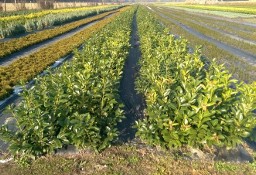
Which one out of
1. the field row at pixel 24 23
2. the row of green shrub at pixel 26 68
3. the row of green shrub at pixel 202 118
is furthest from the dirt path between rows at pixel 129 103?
the field row at pixel 24 23

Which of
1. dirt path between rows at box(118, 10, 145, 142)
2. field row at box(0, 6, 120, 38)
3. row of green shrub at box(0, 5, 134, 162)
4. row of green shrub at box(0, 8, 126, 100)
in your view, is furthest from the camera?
field row at box(0, 6, 120, 38)

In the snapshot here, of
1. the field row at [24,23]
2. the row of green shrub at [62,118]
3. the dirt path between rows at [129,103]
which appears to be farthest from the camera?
the field row at [24,23]

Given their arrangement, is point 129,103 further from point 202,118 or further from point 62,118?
point 202,118

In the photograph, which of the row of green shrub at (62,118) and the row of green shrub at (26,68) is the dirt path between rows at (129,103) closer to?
the row of green shrub at (62,118)

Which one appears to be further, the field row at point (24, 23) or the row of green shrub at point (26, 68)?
the field row at point (24, 23)

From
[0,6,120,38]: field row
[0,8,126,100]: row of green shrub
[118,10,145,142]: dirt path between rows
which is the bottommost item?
[118,10,145,142]: dirt path between rows

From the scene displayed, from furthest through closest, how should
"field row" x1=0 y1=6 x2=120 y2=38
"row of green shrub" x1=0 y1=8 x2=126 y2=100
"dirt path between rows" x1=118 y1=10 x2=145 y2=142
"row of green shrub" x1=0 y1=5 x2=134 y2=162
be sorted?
"field row" x1=0 y1=6 x2=120 y2=38
"row of green shrub" x1=0 y1=8 x2=126 y2=100
"dirt path between rows" x1=118 y1=10 x2=145 y2=142
"row of green shrub" x1=0 y1=5 x2=134 y2=162

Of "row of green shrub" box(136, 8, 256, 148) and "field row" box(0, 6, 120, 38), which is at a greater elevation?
"field row" box(0, 6, 120, 38)

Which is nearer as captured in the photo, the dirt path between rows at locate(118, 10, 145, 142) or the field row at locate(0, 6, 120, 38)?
the dirt path between rows at locate(118, 10, 145, 142)

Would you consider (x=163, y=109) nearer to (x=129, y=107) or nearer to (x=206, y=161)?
(x=206, y=161)

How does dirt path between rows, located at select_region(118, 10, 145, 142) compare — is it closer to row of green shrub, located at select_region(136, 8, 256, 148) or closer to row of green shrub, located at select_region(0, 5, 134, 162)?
row of green shrub, located at select_region(0, 5, 134, 162)

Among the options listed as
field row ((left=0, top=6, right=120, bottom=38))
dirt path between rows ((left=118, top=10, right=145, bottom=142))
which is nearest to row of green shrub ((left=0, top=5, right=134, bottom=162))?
dirt path between rows ((left=118, top=10, right=145, bottom=142))

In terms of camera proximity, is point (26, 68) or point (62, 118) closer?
point (62, 118)

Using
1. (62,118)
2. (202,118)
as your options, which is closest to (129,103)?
(62,118)
